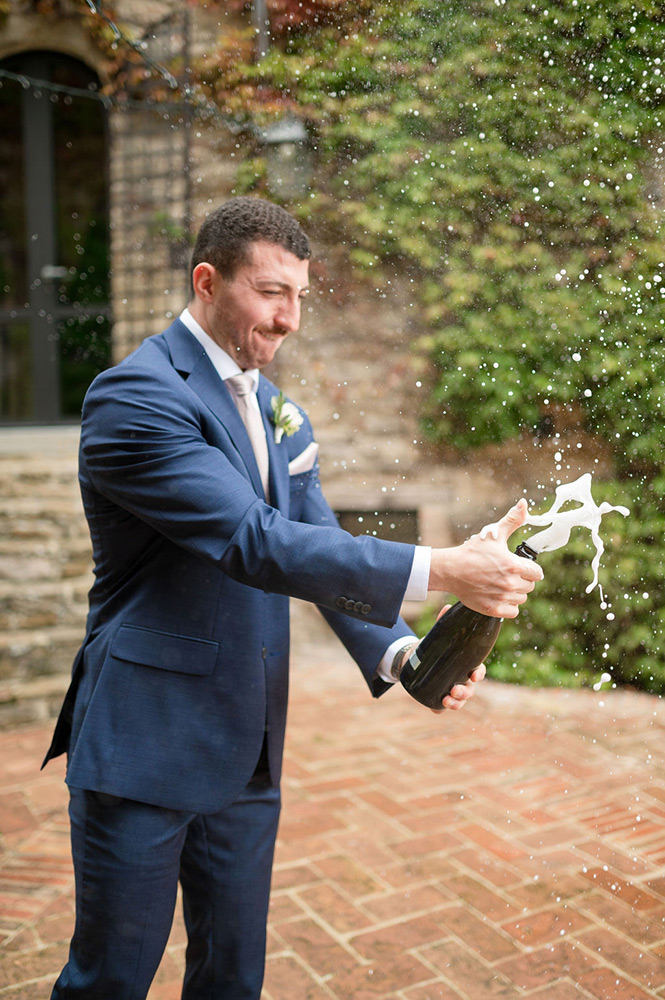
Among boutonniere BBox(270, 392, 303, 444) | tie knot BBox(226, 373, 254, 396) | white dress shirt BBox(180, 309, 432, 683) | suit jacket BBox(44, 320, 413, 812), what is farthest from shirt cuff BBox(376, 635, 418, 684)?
tie knot BBox(226, 373, 254, 396)

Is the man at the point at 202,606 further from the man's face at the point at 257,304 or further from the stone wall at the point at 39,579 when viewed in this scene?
the stone wall at the point at 39,579

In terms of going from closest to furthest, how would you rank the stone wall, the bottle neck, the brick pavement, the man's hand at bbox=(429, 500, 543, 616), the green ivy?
the man's hand at bbox=(429, 500, 543, 616), the bottle neck, the brick pavement, the green ivy, the stone wall

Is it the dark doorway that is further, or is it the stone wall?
the dark doorway

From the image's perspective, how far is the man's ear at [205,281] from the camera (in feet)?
5.66

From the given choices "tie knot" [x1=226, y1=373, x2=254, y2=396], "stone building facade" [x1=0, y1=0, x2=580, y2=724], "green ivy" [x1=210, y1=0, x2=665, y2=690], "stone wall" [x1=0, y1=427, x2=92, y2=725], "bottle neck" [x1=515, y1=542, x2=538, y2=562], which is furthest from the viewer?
"stone building facade" [x1=0, y1=0, x2=580, y2=724]

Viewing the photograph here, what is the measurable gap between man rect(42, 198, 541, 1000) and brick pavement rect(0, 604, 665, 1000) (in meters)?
0.75

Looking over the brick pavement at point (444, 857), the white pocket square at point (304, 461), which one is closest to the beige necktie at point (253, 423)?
the white pocket square at point (304, 461)

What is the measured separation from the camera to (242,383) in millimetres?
1787

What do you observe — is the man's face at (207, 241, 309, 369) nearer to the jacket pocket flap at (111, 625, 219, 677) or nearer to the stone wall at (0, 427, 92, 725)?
the jacket pocket flap at (111, 625, 219, 677)

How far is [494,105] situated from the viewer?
371 cm

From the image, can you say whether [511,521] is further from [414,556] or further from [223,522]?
[223,522]

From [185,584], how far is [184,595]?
21 mm

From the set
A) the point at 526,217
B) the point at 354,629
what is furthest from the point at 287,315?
the point at 526,217

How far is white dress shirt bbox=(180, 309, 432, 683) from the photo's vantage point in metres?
1.49
